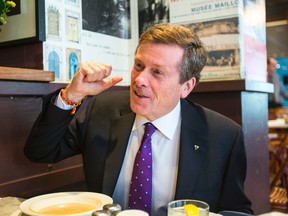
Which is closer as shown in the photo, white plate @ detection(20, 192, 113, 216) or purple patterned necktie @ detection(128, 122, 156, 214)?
white plate @ detection(20, 192, 113, 216)

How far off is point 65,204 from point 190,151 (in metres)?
0.54

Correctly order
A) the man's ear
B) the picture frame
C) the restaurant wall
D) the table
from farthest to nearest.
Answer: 1. the restaurant wall
2. the picture frame
3. the man's ear
4. the table

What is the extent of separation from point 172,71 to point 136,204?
1.72 feet

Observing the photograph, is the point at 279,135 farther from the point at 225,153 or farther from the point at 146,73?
the point at 146,73

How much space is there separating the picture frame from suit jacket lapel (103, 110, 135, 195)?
63 cm

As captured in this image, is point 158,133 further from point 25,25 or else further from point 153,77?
point 25,25

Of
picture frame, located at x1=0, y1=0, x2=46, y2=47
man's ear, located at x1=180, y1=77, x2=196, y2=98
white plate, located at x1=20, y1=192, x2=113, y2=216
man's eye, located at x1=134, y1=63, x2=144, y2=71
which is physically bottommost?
white plate, located at x1=20, y1=192, x2=113, y2=216

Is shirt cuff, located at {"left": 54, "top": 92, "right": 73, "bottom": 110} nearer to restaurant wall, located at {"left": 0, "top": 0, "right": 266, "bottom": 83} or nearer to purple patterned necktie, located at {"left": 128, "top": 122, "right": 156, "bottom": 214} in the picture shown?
purple patterned necktie, located at {"left": 128, "top": 122, "right": 156, "bottom": 214}

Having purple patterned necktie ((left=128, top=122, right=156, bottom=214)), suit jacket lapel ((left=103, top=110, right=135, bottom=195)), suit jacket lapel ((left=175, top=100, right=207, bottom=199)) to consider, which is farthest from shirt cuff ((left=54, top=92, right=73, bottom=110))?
suit jacket lapel ((left=175, top=100, right=207, bottom=199))

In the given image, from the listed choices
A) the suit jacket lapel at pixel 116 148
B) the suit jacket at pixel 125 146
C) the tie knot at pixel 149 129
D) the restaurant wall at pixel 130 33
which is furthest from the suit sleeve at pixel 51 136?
the restaurant wall at pixel 130 33

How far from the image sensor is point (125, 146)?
1.29m

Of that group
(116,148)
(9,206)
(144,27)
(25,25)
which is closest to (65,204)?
(9,206)

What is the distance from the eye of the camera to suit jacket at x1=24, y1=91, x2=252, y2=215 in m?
1.24

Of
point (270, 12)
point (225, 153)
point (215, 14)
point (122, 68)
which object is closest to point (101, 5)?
point (122, 68)
